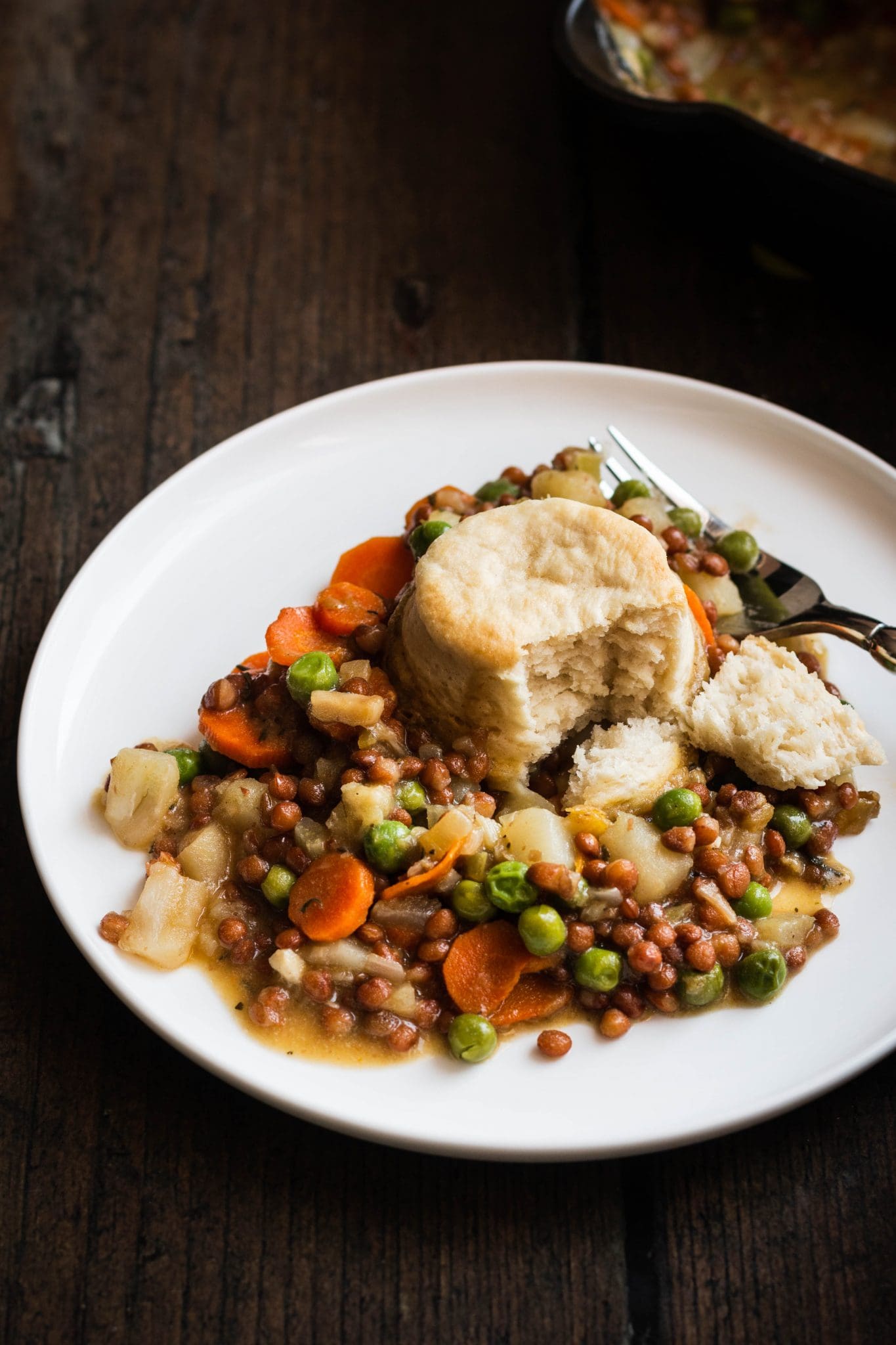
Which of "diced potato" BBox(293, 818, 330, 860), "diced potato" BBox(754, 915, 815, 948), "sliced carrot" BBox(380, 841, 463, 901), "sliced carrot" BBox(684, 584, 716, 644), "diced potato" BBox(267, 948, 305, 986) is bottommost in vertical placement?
"diced potato" BBox(267, 948, 305, 986)

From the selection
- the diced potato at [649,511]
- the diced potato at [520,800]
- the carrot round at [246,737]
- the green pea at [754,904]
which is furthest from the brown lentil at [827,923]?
the carrot round at [246,737]

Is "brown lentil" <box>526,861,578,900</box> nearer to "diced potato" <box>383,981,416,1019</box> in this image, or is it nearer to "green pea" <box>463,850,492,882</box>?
"green pea" <box>463,850,492,882</box>

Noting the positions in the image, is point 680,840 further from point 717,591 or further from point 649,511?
point 649,511

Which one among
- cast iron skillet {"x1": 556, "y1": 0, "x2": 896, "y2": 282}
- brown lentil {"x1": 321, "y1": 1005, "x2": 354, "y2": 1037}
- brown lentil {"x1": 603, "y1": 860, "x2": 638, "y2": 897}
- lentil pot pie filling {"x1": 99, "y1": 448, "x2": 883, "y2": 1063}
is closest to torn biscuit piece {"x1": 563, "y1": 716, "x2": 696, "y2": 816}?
lentil pot pie filling {"x1": 99, "y1": 448, "x2": 883, "y2": 1063}

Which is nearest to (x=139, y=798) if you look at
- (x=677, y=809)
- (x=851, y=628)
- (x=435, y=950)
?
(x=435, y=950)

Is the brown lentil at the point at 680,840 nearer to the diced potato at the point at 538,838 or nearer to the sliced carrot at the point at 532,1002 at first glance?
the diced potato at the point at 538,838

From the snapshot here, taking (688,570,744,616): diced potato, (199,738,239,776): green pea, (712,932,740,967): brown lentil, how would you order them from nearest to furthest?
(712,932,740,967): brown lentil
(199,738,239,776): green pea
(688,570,744,616): diced potato
